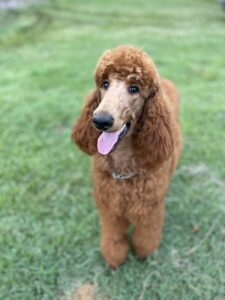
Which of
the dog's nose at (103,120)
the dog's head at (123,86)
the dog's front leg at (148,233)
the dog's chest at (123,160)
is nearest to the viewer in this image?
the dog's nose at (103,120)

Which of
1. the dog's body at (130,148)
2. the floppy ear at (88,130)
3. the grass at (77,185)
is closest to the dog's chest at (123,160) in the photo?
the dog's body at (130,148)

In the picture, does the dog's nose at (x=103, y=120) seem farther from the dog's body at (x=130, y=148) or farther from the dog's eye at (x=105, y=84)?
the dog's eye at (x=105, y=84)

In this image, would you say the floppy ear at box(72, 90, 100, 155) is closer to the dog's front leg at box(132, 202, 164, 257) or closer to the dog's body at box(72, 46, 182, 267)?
the dog's body at box(72, 46, 182, 267)

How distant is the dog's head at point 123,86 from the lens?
5.41 feet

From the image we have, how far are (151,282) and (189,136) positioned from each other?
156 centimetres

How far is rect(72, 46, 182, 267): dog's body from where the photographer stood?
169cm

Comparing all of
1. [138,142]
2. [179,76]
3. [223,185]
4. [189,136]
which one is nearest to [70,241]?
[138,142]

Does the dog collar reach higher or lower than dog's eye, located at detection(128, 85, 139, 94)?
lower

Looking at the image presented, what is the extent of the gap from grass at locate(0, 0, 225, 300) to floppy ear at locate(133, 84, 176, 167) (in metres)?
0.79

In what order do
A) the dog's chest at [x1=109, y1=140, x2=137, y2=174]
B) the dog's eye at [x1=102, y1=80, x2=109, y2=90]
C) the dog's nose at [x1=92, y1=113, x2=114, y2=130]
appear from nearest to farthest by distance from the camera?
1. the dog's nose at [x1=92, y1=113, x2=114, y2=130]
2. the dog's eye at [x1=102, y1=80, x2=109, y2=90]
3. the dog's chest at [x1=109, y1=140, x2=137, y2=174]

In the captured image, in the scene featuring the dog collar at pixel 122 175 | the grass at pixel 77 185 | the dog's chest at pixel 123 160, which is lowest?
the grass at pixel 77 185

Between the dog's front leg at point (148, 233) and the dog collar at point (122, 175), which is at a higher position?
the dog collar at point (122, 175)

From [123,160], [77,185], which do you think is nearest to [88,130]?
[123,160]

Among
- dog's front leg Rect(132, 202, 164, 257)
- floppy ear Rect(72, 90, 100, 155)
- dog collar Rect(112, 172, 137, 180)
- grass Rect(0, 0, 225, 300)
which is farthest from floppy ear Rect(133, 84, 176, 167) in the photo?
grass Rect(0, 0, 225, 300)
